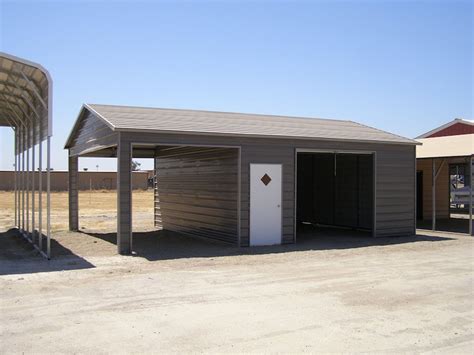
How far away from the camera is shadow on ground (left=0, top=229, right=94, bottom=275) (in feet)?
31.0

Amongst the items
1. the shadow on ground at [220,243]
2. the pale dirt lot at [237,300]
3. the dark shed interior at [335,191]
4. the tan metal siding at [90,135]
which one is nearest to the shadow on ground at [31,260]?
the pale dirt lot at [237,300]

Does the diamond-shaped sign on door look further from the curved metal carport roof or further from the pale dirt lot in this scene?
the curved metal carport roof

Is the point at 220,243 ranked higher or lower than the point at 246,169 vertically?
→ lower

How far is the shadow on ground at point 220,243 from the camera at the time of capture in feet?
37.5

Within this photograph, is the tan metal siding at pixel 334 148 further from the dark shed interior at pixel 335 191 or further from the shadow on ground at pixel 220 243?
the dark shed interior at pixel 335 191

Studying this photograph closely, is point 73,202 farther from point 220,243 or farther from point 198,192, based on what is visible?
point 220,243

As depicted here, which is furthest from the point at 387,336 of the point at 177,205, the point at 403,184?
the point at 177,205

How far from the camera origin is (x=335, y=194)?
1783 cm

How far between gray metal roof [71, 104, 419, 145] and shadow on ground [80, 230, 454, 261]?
2.63 meters

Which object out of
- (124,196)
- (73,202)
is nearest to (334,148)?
(124,196)

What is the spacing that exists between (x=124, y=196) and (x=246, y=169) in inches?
115

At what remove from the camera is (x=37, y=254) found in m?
11.3

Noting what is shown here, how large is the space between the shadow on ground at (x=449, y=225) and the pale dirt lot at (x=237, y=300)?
5527 millimetres

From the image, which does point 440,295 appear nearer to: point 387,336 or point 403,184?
point 387,336
